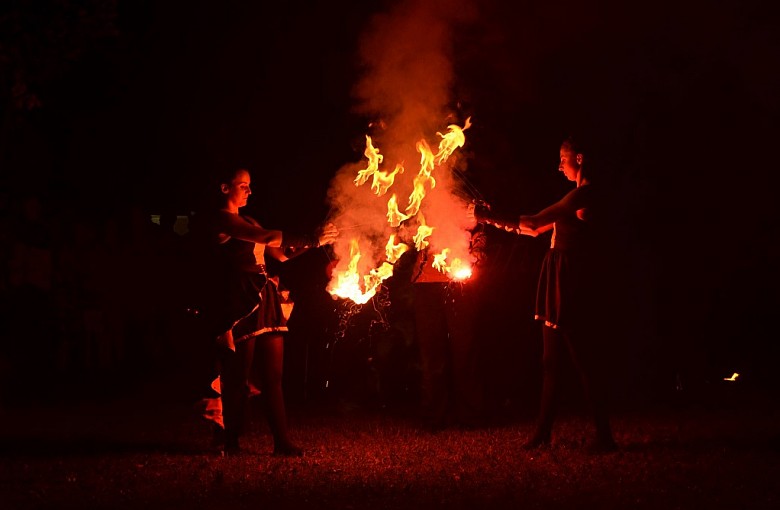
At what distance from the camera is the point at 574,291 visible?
6.82 m

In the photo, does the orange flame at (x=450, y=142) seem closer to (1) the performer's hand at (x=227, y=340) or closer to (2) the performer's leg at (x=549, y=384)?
(2) the performer's leg at (x=549, y=384)

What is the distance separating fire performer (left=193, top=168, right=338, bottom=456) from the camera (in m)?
6.75

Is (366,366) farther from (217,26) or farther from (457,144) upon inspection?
(217,26)

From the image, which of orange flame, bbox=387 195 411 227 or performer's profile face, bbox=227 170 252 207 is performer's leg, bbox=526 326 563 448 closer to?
orange flame, bbox=387 195 411 227

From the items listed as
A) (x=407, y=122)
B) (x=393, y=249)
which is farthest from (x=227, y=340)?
(x=407, y=122)

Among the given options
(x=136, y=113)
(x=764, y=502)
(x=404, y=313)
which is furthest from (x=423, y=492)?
(x=136, y=113)

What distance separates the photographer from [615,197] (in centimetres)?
1042

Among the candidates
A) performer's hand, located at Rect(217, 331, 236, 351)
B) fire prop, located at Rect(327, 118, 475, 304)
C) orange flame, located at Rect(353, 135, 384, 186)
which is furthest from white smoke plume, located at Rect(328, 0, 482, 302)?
performer's hand, located at Rect(217, 331, 236, 351)

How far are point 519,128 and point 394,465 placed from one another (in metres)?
4.40

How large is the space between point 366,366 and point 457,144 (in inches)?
118

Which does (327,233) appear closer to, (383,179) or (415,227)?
(383,179)

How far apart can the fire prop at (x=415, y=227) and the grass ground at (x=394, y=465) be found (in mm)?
1333

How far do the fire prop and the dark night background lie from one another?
0.99 metres

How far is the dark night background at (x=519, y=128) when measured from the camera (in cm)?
964
